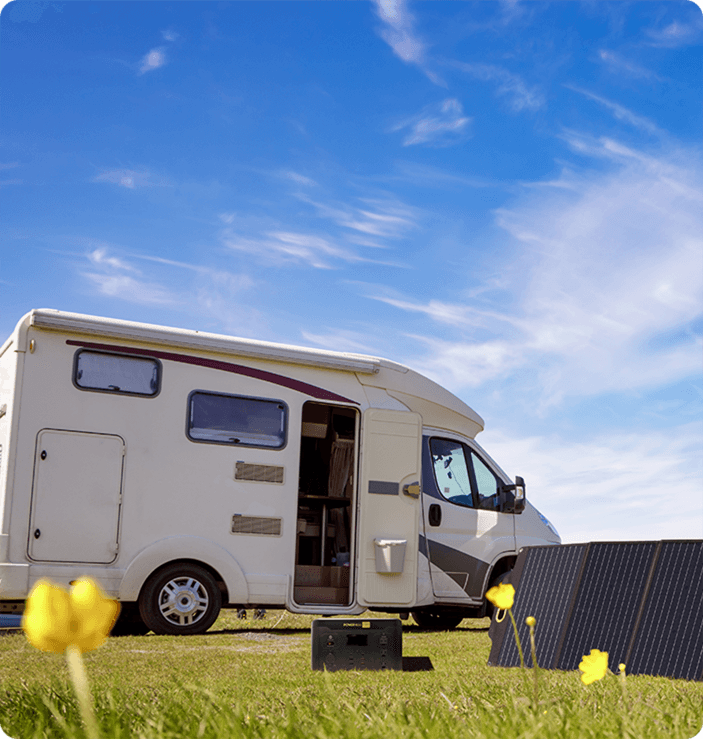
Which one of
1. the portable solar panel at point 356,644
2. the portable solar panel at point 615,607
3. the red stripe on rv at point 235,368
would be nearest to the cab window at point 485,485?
the red stripe on rv at point 235,368

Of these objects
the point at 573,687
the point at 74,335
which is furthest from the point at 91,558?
the point at 573,687

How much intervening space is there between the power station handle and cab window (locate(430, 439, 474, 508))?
63cm

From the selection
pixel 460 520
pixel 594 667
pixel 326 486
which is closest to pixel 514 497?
pixel 460 520

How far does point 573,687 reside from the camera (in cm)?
320

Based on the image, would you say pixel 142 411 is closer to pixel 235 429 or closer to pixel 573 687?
pixel 235 429

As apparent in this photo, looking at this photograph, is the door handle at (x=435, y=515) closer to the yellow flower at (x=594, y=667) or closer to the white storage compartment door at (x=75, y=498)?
the white storage compartment door at (x=75, y=498)

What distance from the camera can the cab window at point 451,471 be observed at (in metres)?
8.38

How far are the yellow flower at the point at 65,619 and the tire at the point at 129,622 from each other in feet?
20.1

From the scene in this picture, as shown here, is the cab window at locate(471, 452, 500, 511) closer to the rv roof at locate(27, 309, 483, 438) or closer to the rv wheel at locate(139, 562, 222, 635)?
the rv roof at locate(27, 309, 483, 438)

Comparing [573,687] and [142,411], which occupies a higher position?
[142,411]

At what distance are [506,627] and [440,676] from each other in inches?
36.5

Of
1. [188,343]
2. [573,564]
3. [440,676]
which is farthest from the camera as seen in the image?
[188,343]

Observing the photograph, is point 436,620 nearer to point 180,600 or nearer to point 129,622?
point 180,600

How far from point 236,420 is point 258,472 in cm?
51
